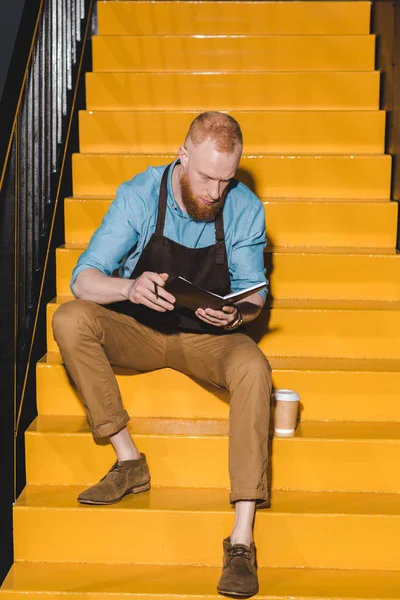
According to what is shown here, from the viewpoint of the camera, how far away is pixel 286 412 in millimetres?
3342

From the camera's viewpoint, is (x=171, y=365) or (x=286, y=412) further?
(x=171, y=365)

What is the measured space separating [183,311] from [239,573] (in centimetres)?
92

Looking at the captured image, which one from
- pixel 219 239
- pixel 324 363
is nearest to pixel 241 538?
pixel 324 363

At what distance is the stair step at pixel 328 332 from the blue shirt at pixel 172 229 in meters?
0.39

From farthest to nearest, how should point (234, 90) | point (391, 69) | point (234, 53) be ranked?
point (234, 53) < point (234, 90) < point (391, 69)

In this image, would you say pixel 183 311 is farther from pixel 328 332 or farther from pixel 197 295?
pixel 328 332

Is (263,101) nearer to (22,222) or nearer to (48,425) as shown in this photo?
(22,222)

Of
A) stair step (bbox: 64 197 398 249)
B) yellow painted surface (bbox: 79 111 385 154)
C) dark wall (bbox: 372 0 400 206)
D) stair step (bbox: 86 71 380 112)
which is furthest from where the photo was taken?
stair step (bbox: 86 71 380 112)

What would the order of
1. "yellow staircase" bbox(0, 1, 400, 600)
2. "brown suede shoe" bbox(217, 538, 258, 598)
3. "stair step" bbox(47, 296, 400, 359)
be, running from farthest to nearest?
"stair step" bbox(47, 296, 400, 359)
"yellow staircase" bbox(0, 1, 400, 600)
"brown suede shoe" bbox(217, 538, 258, 598)

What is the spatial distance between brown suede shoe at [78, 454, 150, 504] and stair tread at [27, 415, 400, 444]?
150 mm

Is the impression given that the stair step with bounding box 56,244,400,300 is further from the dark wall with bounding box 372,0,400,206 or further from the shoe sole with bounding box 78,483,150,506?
the shoe sole with bounding box 78,483,150,506

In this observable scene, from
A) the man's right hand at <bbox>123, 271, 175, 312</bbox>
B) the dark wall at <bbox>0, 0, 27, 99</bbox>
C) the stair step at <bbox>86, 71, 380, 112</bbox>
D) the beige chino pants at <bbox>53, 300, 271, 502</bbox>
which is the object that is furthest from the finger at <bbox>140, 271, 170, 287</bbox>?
the dark wall at <bbox>0, 0, 27, 99</bbox>

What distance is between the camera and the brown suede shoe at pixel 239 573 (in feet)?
9.52

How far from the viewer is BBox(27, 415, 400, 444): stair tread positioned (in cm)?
334
